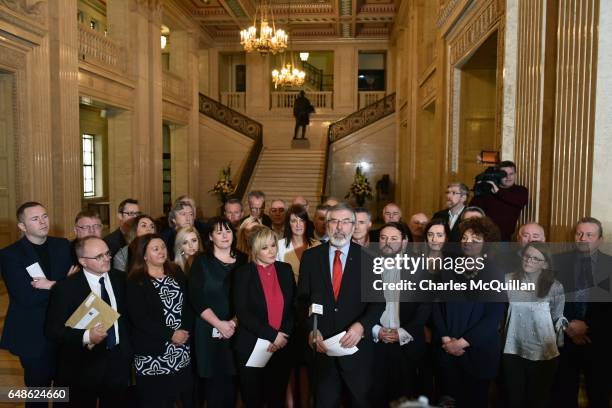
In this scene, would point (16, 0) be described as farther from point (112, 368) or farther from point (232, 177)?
point (232, 177)

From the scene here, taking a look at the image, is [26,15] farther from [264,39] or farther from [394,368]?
[394,368]

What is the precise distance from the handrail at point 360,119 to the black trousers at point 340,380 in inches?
594

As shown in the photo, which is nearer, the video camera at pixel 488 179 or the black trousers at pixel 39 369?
the black trousers at pixel 39 369

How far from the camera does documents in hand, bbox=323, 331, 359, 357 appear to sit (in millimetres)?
3006

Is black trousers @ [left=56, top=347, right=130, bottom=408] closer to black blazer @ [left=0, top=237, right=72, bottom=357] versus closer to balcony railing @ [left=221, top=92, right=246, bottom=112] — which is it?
black blazer @ [left=0, top=237, right=72, bottom=357]

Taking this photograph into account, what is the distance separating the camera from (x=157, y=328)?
305 cm

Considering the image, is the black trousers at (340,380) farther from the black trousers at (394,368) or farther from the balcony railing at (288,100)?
the balcony railing at (288,100)

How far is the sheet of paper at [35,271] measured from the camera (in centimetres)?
336

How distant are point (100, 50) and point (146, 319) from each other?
9.58 metres

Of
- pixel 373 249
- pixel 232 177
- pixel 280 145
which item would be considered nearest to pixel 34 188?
pixel 373 249

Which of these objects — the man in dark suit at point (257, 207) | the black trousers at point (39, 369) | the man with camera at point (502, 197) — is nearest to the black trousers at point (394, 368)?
the man with camera at point (502, 197)

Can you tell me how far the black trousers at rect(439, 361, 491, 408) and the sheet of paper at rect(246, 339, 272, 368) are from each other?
1.20 m

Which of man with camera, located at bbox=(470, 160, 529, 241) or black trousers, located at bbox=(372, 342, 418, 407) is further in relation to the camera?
man with camera, located at bbox=(470, 160, 529, 241)

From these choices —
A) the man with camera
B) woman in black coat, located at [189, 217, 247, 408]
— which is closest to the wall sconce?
the man with camera
